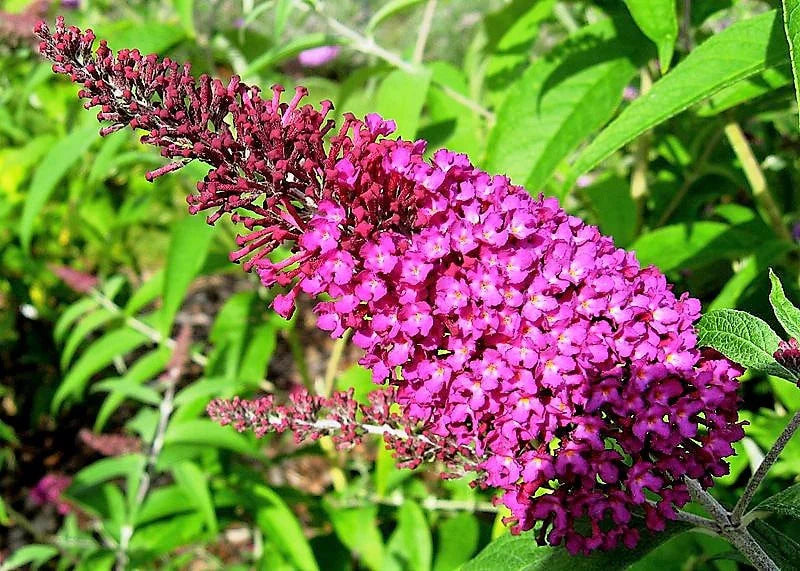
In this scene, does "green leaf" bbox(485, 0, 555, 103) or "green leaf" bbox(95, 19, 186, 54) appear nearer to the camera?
"green leaf" bbox(485, 0, 555, 103)

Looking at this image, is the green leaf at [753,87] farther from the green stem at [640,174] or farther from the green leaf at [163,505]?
the green leaf at [163,505]

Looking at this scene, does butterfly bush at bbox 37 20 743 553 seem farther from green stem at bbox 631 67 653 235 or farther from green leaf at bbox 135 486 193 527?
green leaf at bbox 135 486 193 527

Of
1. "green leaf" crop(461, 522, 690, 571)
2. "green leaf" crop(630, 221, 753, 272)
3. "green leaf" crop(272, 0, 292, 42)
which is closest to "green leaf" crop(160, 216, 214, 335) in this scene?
"green leaf" crop(272, 0, 292, 42)

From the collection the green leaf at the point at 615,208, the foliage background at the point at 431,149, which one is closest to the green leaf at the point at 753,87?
the foliage background at the point at 431,149

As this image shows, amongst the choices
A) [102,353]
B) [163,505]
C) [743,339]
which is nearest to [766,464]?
[743,339]

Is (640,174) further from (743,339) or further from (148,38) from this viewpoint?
(148,38)

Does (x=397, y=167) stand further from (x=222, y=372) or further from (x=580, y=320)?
(x=222, y=372)
